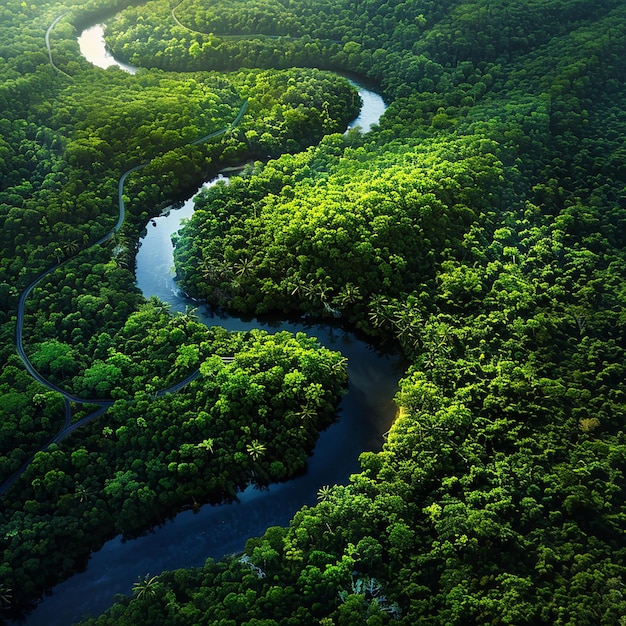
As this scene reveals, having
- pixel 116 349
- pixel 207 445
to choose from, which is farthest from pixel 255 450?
pixel 116 349

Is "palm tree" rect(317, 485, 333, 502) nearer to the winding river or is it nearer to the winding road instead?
the winding river

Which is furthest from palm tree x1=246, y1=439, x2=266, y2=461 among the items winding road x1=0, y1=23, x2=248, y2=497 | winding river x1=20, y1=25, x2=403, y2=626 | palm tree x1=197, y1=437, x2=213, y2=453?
winding road x1=0, y1=23, x2=248, y2=497

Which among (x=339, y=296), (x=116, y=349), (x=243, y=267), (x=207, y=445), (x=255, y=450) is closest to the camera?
(x=207, y=445)

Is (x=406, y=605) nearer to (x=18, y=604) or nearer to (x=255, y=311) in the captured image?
(x=18, y=604)

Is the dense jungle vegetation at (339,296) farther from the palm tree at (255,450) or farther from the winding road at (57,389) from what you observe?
the winding road at (57,389)

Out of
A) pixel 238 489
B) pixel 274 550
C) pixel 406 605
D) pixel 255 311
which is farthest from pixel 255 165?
pixel 406 605

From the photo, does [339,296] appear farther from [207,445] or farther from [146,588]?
[146,588]
